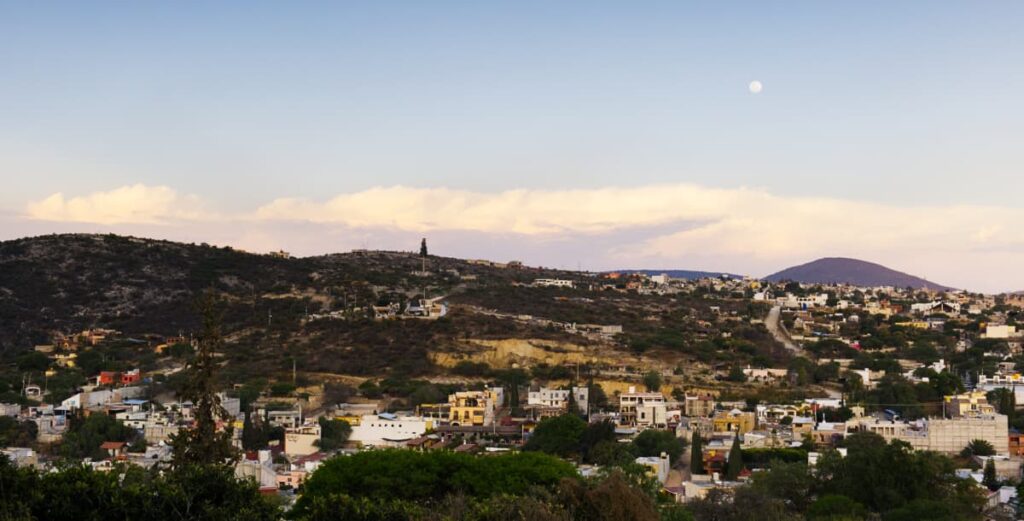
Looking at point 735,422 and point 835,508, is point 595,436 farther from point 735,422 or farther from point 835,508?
point 835,508

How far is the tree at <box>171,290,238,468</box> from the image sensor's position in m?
17.2

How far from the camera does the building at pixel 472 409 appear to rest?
42719mm

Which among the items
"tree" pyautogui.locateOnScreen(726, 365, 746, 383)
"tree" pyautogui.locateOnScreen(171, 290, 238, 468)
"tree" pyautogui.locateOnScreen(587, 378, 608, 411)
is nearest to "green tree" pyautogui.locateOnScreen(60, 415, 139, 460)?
"tree" pyautogui.locateOnScreen(587, 378, 608, 411)

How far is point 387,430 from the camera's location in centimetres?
3947

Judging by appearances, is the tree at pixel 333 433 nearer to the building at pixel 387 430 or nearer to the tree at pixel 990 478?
the building at pixel 387 430

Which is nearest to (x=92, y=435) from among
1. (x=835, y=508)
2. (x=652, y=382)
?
(x=652, y=382)

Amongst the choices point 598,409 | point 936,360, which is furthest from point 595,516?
point 936,360

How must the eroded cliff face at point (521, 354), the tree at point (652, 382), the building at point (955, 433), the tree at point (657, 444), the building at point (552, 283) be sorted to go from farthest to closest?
1. the building at point (552, 283)
2. the eroded cliff face at point (521, 354)
3. the tree at point (652, 382)
4. the building at point (955, 433)
5. the tree at point (657, 444)

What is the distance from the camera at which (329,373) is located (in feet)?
174

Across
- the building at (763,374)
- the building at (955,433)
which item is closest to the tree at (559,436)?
the building at (955,433)

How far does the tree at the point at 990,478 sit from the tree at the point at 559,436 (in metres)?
11.8

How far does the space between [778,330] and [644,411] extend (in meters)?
34.5

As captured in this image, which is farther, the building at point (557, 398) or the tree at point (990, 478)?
the building at point (557, 398)

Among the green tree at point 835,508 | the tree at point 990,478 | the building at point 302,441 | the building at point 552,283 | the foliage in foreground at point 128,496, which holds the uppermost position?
the building at point 552,283
